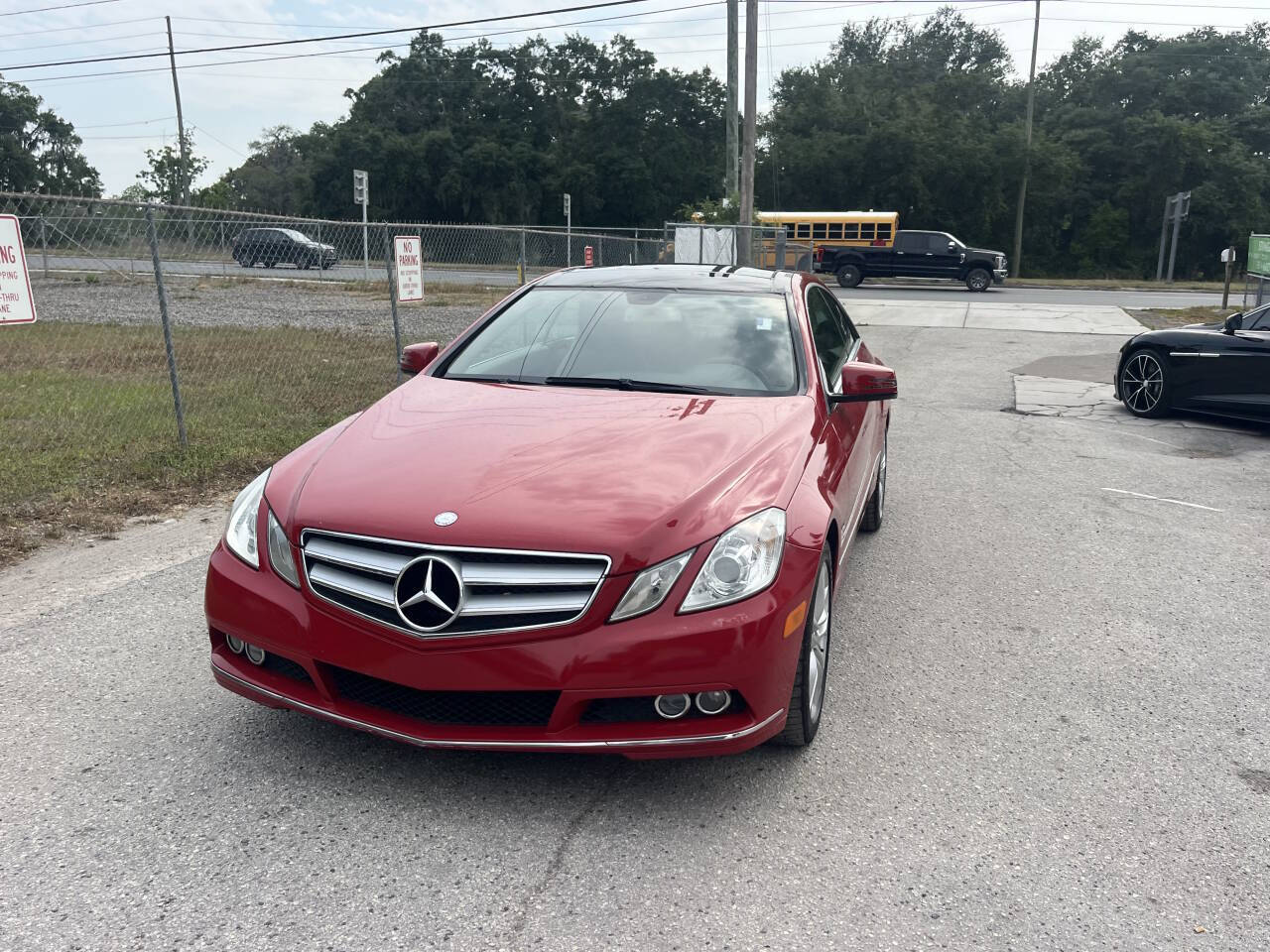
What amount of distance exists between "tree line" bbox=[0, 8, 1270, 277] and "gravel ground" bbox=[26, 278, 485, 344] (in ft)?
133

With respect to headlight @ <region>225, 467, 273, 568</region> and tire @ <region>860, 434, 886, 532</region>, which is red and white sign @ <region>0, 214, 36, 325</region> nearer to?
headlight @ <region>225, 467, 273, 568</region>

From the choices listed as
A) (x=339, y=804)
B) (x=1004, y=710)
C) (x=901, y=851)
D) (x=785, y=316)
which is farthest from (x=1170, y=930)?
(x=785, y=316)

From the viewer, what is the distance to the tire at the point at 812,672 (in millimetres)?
3164

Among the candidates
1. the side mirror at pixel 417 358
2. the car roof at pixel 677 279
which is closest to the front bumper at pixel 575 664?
the side mirror at pixel 417 358

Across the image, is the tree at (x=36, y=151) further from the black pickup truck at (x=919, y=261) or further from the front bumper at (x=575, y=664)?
the front bumper at (x=575, y=664)

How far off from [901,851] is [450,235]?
38.9 ft

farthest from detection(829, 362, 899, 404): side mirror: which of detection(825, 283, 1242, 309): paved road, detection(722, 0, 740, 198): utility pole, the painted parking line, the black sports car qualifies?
detection(825, 283, 1242, 309): paved road

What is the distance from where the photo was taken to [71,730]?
3.45 metres

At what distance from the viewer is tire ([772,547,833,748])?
125 inches

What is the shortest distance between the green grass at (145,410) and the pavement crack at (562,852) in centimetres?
387

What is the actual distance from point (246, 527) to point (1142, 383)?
9372 millimetres

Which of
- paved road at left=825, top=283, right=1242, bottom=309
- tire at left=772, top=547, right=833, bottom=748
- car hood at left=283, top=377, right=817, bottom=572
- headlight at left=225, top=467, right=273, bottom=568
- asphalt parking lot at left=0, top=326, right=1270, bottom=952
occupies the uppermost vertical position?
car hood at left=283, top=377, right=817, bottom=572

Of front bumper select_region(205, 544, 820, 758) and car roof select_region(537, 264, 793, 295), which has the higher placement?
car roof select_region(537, 264, 793, 295)

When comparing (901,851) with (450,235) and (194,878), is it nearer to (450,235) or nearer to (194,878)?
(194,878)
